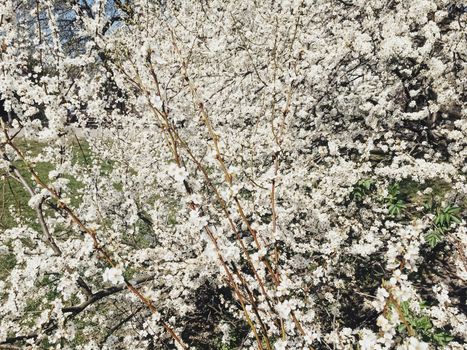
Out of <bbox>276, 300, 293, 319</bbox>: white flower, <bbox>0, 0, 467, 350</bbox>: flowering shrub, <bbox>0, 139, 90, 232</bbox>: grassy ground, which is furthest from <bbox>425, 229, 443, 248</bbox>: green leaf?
<bbox>0, 139, 90, 232</bbox>: grassy ground

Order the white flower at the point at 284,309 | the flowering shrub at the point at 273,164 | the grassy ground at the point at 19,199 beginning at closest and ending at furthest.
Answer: the white flower at the point at 284,309 < the flowering shrub at the point at 273,164 < the grassy ground at the point at 19,199

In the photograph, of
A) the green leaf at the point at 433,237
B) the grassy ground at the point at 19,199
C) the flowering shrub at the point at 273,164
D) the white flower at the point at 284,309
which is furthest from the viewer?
the grassy ground at the point at 19,199

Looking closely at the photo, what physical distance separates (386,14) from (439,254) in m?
3.87

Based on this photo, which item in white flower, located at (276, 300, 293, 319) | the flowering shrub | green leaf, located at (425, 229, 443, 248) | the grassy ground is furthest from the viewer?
the grassy ground

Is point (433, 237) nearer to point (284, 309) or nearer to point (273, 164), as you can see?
point (273, 164)

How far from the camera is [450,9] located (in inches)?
228

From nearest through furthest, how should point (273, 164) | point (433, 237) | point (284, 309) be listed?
1. point (284, 309)
2. point (433, 237)
3. point (273, 164)

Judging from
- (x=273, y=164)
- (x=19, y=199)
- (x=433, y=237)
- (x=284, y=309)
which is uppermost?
(x=19, y=199)

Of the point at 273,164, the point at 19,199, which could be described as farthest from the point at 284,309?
the point at 19,199

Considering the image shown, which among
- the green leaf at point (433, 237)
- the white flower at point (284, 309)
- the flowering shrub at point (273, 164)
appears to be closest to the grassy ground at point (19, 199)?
the flowering shrub at point (273, 164)

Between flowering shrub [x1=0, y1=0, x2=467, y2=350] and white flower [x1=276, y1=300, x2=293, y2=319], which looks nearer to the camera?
white flower [x1=276, y1=300, x2=293, y2=319]

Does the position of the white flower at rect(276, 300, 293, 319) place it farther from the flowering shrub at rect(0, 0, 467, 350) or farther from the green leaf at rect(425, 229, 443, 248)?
the green leaf at rect(425, 229, 443, 248)

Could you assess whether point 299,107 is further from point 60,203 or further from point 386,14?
point 60,203

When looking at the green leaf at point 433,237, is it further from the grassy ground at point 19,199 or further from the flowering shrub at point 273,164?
the grassy ground at point 19,199
